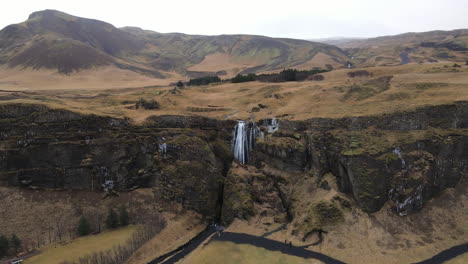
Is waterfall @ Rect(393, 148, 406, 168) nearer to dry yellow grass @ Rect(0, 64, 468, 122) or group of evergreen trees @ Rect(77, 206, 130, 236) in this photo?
dry yellow grass @ Rect(0, 64, 468, 122)

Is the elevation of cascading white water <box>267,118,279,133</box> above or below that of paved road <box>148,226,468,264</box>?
above

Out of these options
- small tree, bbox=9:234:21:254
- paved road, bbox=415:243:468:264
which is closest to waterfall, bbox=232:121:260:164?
paved road, bbox=415:243:468:264

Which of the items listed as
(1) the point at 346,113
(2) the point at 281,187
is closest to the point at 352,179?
(2) the point at 281,187

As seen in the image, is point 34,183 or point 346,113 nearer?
point 34,183

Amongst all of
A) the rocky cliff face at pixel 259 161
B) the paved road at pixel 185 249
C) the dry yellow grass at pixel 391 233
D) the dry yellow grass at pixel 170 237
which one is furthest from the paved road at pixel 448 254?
the dry yellow grass at pixel 170 237

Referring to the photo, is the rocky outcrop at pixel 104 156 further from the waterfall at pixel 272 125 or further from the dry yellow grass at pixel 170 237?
the waterfall at pixel 272 125

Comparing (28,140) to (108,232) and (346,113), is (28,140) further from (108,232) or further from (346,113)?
(346,113)
